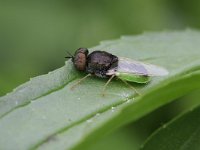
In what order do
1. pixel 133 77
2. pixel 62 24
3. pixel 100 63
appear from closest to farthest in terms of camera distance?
1. pixel 133 77
2. pixel 100 63
3. pixel 62 24

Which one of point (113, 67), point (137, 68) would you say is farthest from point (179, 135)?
point (113, 67)

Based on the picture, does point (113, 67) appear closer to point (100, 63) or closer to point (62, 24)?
point (100, 63)

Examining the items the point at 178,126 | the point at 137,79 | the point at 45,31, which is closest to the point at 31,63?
the point at 45,31

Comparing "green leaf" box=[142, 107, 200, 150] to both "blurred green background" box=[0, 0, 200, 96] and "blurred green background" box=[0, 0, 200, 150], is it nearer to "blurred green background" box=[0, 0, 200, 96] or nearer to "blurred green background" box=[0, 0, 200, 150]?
"blurred green background" box=[0, 0, 200, 150]

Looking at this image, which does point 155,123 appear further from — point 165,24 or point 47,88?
point 47,88

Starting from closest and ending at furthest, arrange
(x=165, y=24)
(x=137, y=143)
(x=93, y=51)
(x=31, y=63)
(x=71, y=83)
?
(x=71, y=83)
(x=93, y=51)
(x=137, y=143)
(x=31, y=63)
(x=165, y=24)

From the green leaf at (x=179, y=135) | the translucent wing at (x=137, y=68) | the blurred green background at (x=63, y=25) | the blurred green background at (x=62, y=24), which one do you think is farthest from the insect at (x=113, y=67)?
the blurred green background at (x=62, y=24)
